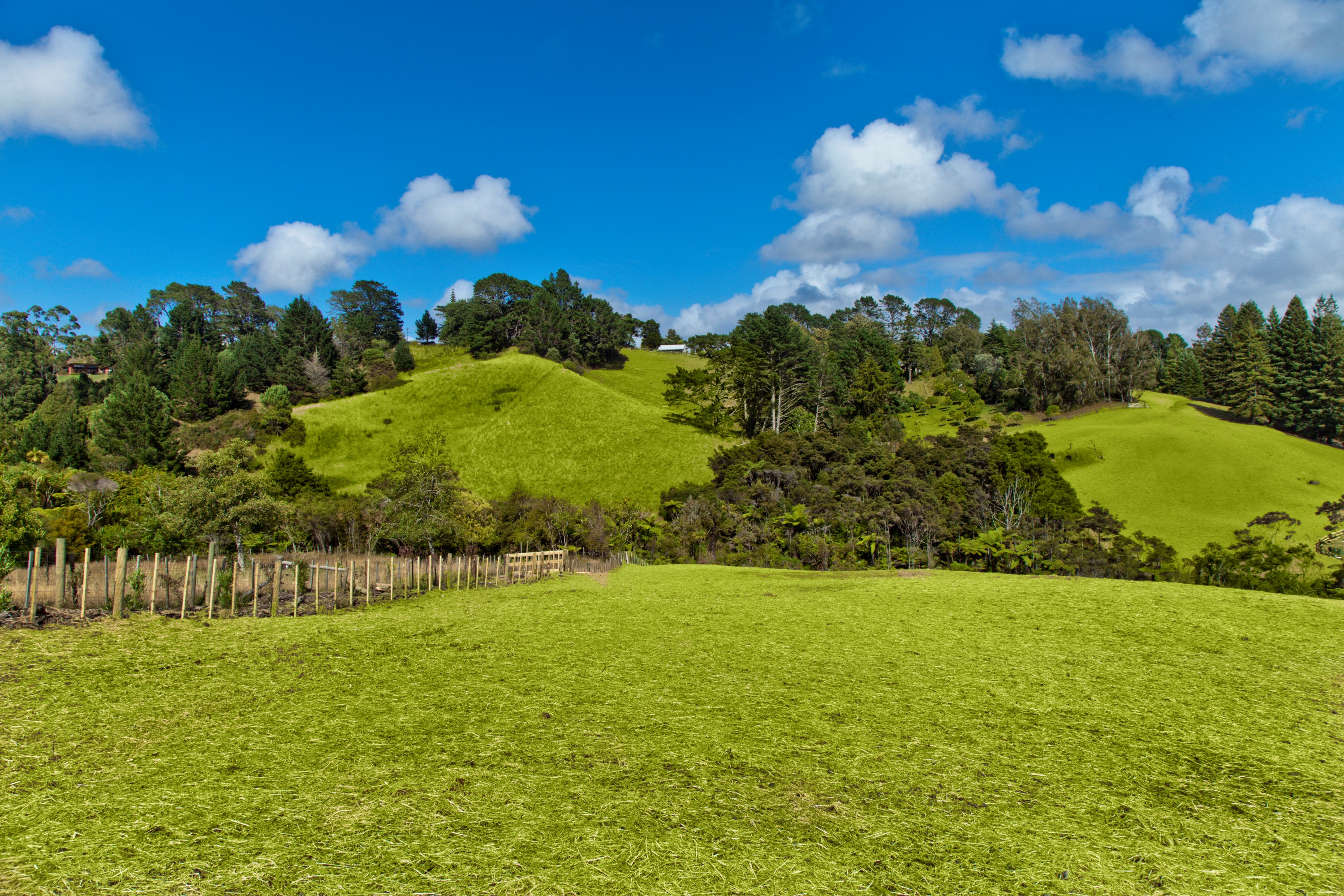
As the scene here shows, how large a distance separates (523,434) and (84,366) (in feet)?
223

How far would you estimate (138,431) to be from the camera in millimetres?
42625

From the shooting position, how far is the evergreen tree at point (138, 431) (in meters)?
42.0

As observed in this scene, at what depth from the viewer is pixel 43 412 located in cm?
5525

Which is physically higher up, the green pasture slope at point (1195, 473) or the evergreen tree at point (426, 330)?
the evergreen tree at point (426, 330)

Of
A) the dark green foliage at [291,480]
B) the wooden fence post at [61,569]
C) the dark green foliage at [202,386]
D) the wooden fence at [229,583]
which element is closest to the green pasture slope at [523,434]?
the dark green foliage at [291,480]

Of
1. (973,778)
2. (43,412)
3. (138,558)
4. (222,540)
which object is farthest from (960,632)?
(43,412)

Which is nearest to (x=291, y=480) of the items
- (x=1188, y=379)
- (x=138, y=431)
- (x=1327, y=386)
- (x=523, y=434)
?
(x=138, y=431)

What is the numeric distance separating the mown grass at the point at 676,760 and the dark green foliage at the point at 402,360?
61.0 meters

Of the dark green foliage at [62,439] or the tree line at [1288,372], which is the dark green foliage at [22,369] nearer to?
the dark green foliage at [62,439]

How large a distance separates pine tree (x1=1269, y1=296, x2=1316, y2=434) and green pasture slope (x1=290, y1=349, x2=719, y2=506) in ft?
143

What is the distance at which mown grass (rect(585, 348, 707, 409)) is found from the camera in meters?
65.8

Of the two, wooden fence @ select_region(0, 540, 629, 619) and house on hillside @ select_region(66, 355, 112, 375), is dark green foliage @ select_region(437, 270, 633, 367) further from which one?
wooden fence @ select_region(0, 540, 629, 619)

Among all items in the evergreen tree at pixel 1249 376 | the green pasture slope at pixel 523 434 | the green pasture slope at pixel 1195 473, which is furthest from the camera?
the evergreen tree at pixel 1249 376

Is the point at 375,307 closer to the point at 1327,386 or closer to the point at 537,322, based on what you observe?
the point at 537,322
